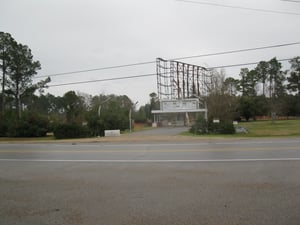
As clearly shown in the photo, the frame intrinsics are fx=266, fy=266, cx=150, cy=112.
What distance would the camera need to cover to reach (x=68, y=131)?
30000mm

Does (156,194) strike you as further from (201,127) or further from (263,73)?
(263,73)

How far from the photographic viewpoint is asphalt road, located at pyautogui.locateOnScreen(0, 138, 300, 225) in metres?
4.58

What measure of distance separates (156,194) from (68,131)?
25.8 metres

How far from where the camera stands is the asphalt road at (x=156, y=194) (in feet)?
15.0

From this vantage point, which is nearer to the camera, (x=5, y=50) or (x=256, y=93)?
(x=5, y=50)

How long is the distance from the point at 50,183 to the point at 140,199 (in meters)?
3.07

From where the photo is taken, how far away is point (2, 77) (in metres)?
42.8

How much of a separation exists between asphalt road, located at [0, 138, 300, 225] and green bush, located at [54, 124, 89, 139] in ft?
67.1

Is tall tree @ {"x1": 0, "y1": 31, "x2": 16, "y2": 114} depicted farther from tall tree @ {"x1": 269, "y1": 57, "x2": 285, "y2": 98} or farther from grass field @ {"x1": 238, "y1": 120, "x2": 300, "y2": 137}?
tall tree @ {"x1": 269, "y1": 57, "x2": 285, "y2": 98}

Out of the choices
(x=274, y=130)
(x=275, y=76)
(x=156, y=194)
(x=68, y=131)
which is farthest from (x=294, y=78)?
(x=156, y=194)

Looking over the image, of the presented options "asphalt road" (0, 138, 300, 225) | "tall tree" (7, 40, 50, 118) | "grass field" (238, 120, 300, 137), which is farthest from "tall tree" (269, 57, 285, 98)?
"asphalt road" (0, 138, 300, 225)

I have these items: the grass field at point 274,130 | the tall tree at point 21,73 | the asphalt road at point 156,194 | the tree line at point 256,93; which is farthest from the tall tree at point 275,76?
the asphalt road at point 156,194

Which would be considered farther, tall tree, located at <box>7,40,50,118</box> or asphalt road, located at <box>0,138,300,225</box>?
tall tree, located at <box>7,40,50,118</box>

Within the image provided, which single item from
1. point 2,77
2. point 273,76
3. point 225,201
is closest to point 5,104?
point 2,77
